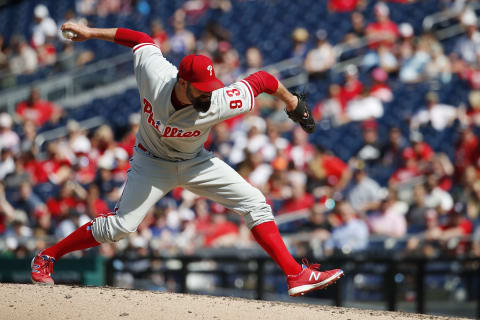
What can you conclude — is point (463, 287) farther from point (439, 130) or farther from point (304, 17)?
point (304, 17)

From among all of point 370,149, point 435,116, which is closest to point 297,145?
point 370,149

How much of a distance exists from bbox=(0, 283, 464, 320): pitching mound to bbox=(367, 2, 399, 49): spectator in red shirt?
593 cm

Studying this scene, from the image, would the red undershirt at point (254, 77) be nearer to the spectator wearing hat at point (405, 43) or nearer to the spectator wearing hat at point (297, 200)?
the spectator wearing hat at point (297, 200)

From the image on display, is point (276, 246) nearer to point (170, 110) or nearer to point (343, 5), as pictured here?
point (170, 110)

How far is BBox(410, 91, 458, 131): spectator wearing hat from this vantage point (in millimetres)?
8766

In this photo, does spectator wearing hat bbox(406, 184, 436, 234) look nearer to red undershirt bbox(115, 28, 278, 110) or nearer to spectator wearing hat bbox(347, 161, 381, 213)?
spectator wearing hat bbox(347, 161, 381, 213)

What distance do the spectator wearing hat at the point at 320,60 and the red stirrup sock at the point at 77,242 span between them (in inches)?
240

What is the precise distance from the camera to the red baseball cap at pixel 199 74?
3910 mm

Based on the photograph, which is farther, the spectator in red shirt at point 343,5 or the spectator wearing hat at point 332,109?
the spectator in red shirt at point 343,5

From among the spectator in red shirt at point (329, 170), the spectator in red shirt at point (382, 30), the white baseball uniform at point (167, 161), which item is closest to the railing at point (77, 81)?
the spectator in red shirt at point (382, 30)

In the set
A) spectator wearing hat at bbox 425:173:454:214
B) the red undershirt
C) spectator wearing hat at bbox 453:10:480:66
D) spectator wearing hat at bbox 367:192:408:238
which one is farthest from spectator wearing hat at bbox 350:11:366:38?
the red undershirt

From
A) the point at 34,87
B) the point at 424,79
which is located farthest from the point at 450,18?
the point at 34,87

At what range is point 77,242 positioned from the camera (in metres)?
4.60

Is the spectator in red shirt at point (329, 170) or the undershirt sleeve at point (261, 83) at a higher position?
the spectator in red shirt at point (329, 170)
